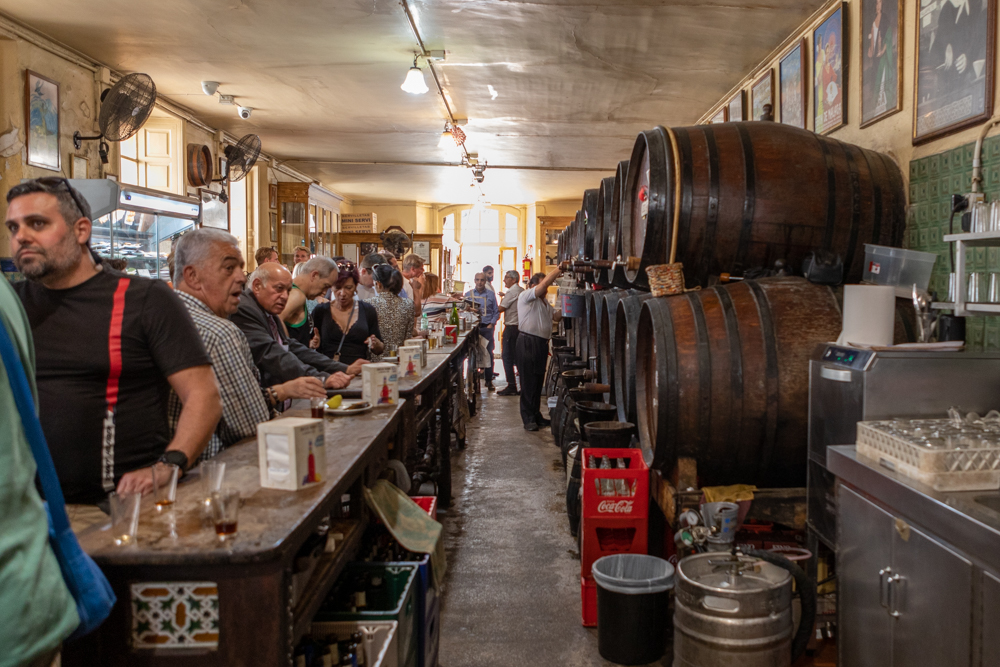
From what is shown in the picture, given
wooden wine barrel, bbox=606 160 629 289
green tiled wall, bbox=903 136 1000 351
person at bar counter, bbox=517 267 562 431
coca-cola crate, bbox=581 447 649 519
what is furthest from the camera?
person at bar counter, bbox=517 267 562 431

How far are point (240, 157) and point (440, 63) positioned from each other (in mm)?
3479

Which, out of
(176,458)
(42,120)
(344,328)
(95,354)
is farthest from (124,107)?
(176,458)

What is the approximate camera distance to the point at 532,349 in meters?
7.54

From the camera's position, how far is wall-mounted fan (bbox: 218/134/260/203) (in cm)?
819

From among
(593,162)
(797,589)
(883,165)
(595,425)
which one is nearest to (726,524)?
(797,589)

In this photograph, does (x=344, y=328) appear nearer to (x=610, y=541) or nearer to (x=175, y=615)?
(x=610, y=541)

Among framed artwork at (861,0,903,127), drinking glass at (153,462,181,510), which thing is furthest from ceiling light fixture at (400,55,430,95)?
drinking glass at (153,462,181,510)

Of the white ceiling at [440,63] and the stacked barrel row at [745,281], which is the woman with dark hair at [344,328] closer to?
the white ceiling at [440,63]

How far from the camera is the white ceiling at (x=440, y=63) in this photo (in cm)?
464

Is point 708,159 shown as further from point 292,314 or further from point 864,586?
point 292,314

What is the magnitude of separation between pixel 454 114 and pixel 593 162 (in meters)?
3.46

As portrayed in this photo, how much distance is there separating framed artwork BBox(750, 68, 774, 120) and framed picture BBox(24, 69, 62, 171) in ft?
16.0

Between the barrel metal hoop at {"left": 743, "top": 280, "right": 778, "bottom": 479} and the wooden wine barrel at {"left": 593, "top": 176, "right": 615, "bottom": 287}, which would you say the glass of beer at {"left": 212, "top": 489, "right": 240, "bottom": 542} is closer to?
the barrel metal hoop at {"left": 743, "top": 280, "right": 778, "bottom": 479}

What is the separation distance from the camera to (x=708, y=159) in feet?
10.1
